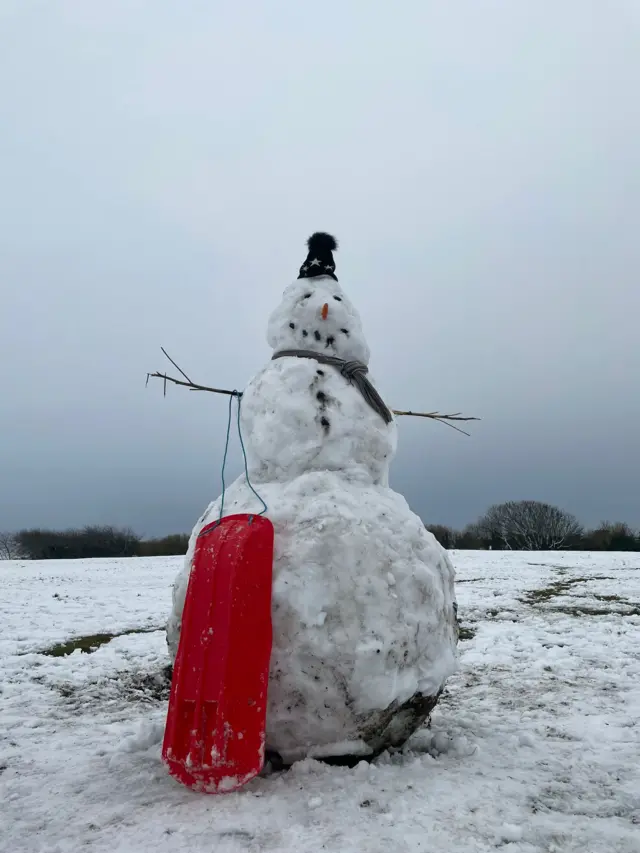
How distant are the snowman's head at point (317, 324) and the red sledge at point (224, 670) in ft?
4.41

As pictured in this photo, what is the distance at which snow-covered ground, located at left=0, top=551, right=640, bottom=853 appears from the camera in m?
2.19

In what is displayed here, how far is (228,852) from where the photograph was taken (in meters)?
2.05

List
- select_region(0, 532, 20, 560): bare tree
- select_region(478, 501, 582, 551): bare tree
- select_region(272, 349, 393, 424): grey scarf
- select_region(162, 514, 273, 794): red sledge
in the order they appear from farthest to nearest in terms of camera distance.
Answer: select_region(0, 532, 20, 560): bare tree, select_region(478, 501, 582, 551): bare tree, select_region(272, 349, 393, 424): grey scarf, select_region(162, 514, 273, 794): red sledge

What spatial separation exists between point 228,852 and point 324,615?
3.23 feet

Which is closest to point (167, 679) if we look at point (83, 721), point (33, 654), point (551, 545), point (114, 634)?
point (83, 721)

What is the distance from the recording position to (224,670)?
2.53 m

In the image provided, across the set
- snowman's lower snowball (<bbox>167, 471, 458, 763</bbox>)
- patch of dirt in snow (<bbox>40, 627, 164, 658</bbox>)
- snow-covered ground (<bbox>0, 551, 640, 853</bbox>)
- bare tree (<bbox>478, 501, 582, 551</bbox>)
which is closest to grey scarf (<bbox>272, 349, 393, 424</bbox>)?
snowman's lower snowball (<bbox>167, 471, 458, 763</bbox>)

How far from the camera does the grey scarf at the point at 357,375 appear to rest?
3.46m

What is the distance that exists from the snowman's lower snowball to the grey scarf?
1.97ft

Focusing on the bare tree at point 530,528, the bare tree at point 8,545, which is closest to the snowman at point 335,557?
the bare tree at point 530,528

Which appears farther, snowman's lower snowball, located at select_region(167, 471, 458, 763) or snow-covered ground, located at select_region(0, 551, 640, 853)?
snowman's lower snowball, located at select_region(167, 471, 458, 763)

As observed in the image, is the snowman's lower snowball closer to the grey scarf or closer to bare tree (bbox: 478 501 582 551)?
the grey scarf

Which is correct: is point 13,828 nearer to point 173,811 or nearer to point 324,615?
point 173,811

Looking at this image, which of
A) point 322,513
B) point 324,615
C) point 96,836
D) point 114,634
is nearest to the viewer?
point 96,836
